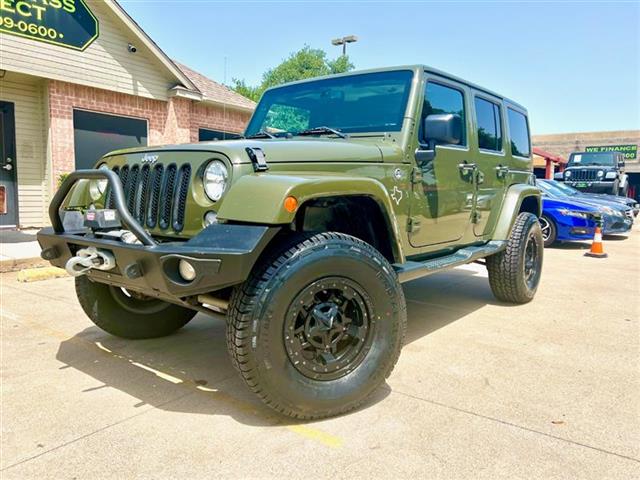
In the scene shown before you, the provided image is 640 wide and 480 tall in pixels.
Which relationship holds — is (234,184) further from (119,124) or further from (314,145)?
(119,124)

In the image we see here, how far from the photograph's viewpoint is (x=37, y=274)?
6.08m

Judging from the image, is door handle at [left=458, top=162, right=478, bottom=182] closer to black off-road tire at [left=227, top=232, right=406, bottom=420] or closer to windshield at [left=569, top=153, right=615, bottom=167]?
black off-road tire at [left=227, top=232, right=406, bottom=420]

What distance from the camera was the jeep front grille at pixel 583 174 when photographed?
1715cm

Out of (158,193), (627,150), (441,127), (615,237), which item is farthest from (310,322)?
(627,150)

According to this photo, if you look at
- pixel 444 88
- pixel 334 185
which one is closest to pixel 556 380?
pixel 334 185

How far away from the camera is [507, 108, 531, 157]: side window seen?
210 inches

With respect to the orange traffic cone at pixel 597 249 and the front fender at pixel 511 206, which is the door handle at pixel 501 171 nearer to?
the front fender at pixel 511 206

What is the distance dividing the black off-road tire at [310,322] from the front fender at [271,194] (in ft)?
0.80

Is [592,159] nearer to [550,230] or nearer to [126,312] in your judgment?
[550,230]

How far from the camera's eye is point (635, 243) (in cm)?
1134

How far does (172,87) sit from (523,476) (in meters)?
10.8

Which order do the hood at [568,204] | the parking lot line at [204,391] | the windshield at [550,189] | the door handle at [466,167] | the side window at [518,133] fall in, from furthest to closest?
the windshield at [550,189] → the hood at [568,204] → the side window at [518,133] → the door handle at [466,167] → the parking lot line at [204,391]

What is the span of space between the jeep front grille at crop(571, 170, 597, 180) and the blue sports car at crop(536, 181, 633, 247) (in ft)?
22.6

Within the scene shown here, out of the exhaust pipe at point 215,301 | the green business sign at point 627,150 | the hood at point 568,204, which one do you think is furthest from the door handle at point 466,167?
the green business sign at point 627,150
